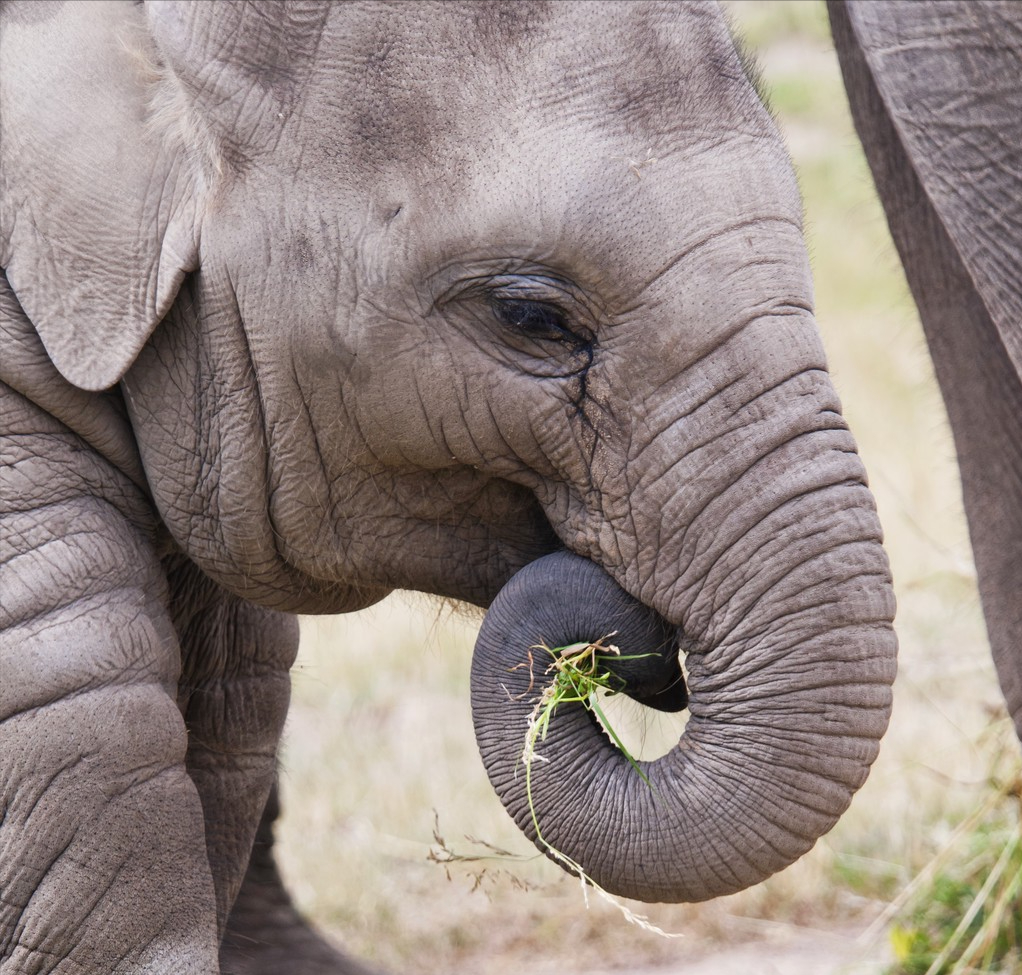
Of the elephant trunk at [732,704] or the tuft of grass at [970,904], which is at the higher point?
the elephant trunk at [732,704]

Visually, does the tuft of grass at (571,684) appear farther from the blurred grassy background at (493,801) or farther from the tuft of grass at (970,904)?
the tuft of grass at (970,904)

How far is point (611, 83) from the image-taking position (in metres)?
2.74

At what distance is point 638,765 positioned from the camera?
8.87ft

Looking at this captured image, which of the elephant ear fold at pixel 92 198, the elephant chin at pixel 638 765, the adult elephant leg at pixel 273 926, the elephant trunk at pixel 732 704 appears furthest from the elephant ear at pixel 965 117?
the adult elephant leg at pixel 273 926

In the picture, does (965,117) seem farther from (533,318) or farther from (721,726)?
(721,726)

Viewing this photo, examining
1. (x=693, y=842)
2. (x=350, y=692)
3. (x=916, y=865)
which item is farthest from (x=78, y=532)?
(x=350, y=692)

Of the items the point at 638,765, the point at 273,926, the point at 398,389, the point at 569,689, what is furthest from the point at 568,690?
the point at 273,926

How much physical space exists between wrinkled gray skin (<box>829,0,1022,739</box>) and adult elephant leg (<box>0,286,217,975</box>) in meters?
1.77

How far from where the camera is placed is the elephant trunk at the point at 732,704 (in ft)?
8.52

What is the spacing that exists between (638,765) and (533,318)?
2.28 feet

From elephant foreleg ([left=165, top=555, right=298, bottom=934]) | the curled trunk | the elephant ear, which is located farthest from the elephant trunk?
the elephant ear

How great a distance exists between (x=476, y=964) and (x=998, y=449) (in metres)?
1.87

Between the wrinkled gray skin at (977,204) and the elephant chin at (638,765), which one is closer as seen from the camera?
the elephant chin at (638,765)

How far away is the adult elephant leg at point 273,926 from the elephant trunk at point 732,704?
166 centimetres
